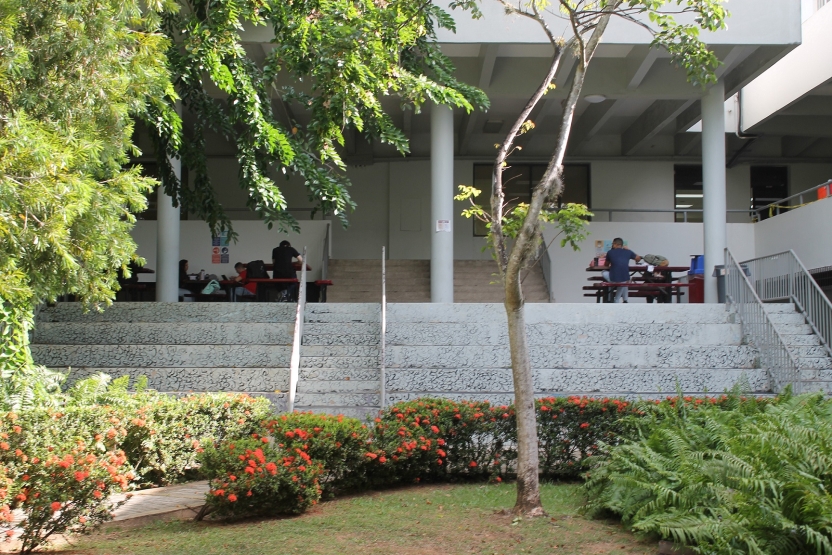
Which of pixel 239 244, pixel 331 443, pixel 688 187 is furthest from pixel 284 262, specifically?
pixel 688 187

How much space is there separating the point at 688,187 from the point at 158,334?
53.8 ft

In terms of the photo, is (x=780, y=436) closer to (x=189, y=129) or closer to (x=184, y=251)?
(x=184, y=251)

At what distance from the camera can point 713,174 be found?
53.4ft

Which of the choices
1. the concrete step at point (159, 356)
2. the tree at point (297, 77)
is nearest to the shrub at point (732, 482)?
the tree at point (297, 77)

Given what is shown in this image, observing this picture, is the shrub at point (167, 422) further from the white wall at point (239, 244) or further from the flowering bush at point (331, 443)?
the white wall at point (239, 244)

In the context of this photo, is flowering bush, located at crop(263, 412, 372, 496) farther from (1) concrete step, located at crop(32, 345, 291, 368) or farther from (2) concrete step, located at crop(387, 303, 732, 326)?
(2) concrete step, located at crop(387, 303, 732, 326)

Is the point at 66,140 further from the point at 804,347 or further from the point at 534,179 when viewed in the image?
the point at 534,179

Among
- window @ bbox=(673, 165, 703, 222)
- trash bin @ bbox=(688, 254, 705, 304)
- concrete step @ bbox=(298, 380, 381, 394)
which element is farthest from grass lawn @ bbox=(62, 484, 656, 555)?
window @ bbox=(673, 165, 703, 222)

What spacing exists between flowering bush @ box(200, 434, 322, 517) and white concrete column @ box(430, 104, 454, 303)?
9377mm

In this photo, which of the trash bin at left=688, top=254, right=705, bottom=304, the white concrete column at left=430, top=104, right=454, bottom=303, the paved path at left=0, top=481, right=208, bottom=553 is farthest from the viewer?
the trash bin at left=688, top=254, right=705, bottom=304

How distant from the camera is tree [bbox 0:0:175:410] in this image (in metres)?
6.01

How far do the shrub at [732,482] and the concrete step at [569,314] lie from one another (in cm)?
555

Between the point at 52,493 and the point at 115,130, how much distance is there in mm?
3808

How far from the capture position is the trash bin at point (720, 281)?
15.4 meters
